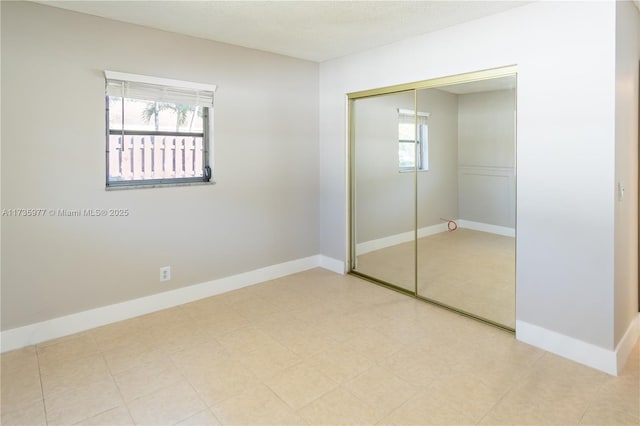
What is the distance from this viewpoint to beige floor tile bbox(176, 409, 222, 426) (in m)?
1.96

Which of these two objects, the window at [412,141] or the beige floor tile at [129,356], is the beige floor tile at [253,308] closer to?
the beige floor tile at [129,356]

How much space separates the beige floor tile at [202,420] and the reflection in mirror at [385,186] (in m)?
2.31

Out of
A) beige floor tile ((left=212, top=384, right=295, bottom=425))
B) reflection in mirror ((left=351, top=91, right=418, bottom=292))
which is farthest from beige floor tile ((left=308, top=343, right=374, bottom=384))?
reflection in mirror ((left=351, top=91, right=418, bottom=292))

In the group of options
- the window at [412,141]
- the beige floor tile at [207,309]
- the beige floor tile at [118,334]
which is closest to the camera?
the beige floor tile at [118,334]

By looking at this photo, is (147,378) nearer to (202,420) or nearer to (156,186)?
(202,420)

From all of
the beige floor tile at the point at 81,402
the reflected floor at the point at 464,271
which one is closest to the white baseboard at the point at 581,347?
the reflected floor at the point at 464,271

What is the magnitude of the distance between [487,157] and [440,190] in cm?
56

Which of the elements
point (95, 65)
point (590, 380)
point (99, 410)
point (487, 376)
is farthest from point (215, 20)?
point (590, 380)

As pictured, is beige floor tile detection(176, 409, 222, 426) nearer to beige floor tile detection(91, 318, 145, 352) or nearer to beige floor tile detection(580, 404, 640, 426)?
beige floor tile detection(91, 318, 145, 352)

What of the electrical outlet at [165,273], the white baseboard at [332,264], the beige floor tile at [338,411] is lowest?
the beige floor tile at [338,411]

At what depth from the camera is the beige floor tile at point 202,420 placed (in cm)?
196

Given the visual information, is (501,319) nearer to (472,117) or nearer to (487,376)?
(487,376)

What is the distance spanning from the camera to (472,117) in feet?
10.5

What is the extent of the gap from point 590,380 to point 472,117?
6.70ft
